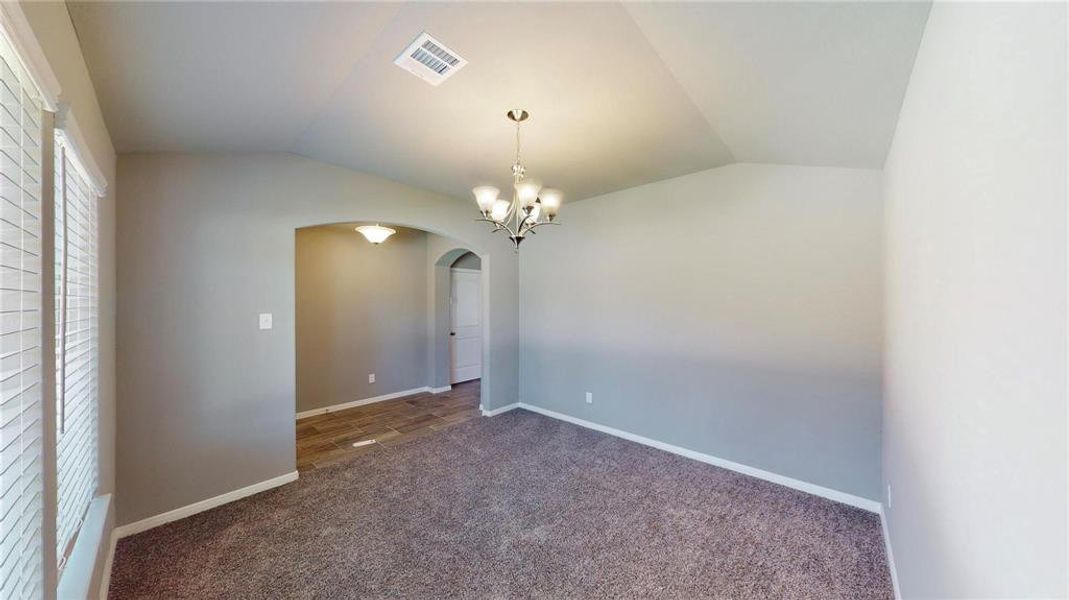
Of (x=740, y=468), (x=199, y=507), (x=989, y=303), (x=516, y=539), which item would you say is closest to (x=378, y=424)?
(x=199, y=507)

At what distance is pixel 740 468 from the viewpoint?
331 centimetres

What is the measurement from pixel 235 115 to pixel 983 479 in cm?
351

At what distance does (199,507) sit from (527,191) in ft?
10.4

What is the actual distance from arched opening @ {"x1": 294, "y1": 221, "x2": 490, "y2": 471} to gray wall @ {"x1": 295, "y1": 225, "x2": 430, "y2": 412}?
12mm

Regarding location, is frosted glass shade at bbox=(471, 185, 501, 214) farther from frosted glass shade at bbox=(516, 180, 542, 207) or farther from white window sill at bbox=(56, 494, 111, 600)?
white window sill at bbox=(56, 494, 111, 600)

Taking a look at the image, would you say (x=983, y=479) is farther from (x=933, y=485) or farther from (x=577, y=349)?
(x=577, y=349)

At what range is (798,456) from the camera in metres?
3.03

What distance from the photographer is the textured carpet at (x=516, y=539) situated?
2.05m

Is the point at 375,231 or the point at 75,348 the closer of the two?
the point at 75,348

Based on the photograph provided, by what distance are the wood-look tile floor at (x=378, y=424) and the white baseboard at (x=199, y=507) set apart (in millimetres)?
289

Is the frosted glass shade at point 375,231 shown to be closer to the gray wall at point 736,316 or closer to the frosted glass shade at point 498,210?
the gray wall at point 736,316

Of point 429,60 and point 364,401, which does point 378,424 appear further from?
point 429,60

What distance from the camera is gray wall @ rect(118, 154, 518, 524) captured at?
2568mm

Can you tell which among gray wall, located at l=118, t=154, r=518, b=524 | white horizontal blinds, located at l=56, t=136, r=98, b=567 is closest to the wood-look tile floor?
gray wall, located at l=118, t=154, r=518, b=524
